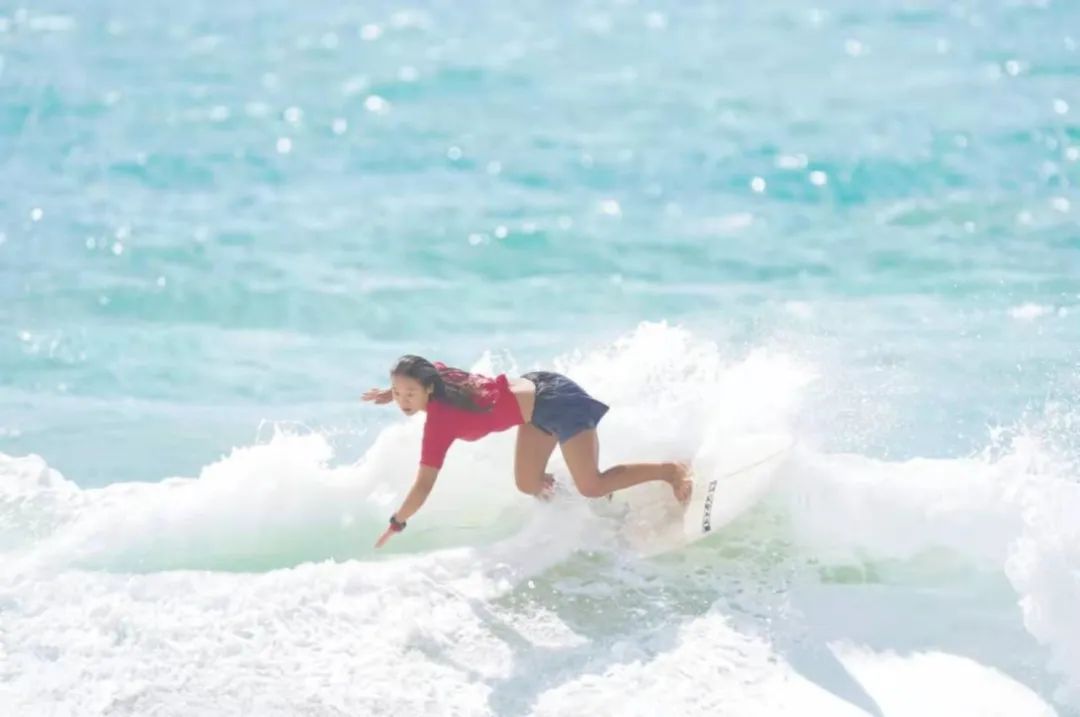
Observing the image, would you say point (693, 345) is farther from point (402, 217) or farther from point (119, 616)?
point (402, 217)

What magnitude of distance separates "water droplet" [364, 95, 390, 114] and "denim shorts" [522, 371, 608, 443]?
12037 mm

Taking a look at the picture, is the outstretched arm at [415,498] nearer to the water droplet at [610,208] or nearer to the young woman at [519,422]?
the young woman at [519,422]

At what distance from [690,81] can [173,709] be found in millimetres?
15026

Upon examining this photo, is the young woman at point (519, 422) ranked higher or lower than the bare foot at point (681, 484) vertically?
higher

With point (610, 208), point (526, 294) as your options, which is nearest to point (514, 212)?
point (610, 208)

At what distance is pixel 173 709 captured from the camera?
575 cm

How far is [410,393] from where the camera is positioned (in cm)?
638

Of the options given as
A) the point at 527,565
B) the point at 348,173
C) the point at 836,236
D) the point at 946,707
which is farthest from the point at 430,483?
the point at 348,173

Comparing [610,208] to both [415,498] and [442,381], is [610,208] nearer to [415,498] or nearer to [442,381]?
[442,381]

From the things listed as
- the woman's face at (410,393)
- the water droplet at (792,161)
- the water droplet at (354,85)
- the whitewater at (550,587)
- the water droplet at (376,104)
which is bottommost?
the whitewater at (550,587)

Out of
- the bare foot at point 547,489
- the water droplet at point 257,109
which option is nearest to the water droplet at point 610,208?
the water droplet at point 257,109

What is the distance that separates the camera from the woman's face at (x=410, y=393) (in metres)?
6.35

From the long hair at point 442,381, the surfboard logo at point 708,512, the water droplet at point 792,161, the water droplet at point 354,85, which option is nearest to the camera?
the long hair at point 442,381

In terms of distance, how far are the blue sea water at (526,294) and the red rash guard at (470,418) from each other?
0.68m
